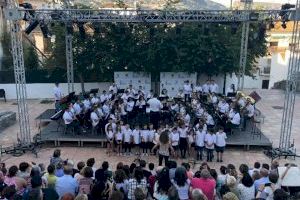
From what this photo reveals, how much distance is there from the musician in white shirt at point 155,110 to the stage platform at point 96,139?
7.54 feet

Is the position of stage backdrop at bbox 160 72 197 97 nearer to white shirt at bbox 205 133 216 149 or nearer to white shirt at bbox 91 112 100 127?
white shirt at bbox 91 112 100 127

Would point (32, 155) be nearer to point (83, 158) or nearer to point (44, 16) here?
point (83, 158)

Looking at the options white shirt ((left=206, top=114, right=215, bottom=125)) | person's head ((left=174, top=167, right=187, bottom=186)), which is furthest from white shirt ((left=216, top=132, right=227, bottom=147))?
person's head ((left=174, top=167, right=187, bottom=186))

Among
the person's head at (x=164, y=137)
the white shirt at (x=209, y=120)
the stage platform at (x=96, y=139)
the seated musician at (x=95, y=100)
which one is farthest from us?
the seated musician at (x=95, y=100)

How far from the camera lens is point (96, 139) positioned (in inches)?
611

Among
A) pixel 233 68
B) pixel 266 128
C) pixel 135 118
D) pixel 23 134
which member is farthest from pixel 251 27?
pixel 23 134

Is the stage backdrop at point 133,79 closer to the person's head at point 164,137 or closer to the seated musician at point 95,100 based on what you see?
the seated musician at point 95,100

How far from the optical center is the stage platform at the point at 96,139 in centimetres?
1546

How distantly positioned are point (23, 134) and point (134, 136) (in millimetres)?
4910

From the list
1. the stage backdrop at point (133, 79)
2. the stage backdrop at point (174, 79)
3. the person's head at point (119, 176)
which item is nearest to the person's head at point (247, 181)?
the person's head at point (119, 176)

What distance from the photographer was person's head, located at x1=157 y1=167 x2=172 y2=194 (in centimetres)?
759

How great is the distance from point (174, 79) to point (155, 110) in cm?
852

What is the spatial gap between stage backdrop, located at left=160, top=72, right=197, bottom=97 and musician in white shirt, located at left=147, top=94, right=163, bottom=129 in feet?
26.4

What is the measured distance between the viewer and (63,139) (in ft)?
51.1
